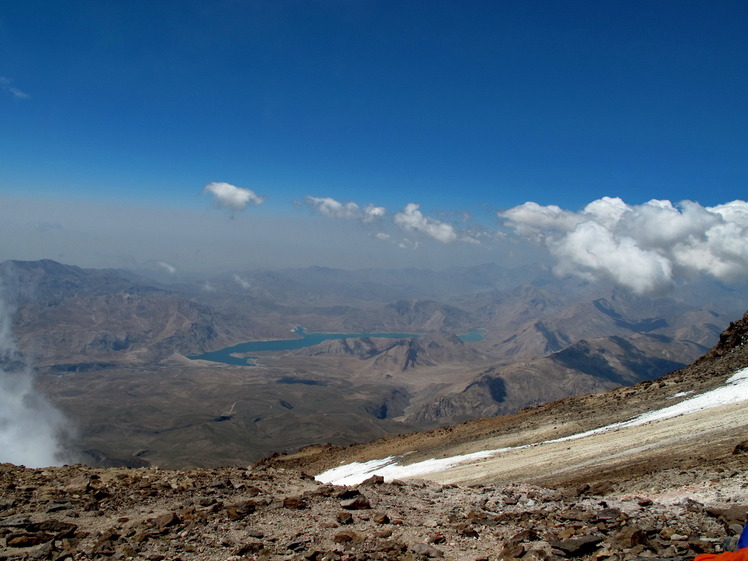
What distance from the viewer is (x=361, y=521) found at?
13211 millimetres

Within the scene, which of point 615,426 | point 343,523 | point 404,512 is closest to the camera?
point 343,523

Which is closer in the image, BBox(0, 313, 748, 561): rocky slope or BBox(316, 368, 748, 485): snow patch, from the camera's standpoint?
BBox(0, 313, 748, 561): rocky slope

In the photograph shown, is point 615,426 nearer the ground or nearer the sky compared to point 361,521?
nearer the ground

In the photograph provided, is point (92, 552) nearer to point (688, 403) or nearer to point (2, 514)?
point (2, 514)

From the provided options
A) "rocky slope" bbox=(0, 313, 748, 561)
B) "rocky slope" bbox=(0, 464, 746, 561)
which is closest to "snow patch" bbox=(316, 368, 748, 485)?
"rocky slope" bbox=(0, 313, 748, 561)

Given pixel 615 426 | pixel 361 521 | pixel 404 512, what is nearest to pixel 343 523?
pixel 361 521

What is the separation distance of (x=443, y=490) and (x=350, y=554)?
8.30 m

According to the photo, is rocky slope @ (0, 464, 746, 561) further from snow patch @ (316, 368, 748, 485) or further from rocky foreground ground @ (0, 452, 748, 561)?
snow patch @ (316, 368, 748, 485)

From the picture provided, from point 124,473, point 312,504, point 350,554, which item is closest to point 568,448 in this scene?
point 312,504

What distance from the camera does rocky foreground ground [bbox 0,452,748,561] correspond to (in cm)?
1033

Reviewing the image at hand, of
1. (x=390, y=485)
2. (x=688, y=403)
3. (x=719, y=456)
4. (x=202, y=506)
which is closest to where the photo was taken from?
(x=202, y=506)

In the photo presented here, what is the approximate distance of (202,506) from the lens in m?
14.2

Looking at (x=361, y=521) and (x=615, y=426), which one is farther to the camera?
(x=615, y=426)

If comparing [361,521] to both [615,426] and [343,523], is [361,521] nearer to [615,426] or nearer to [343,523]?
[343,523]
